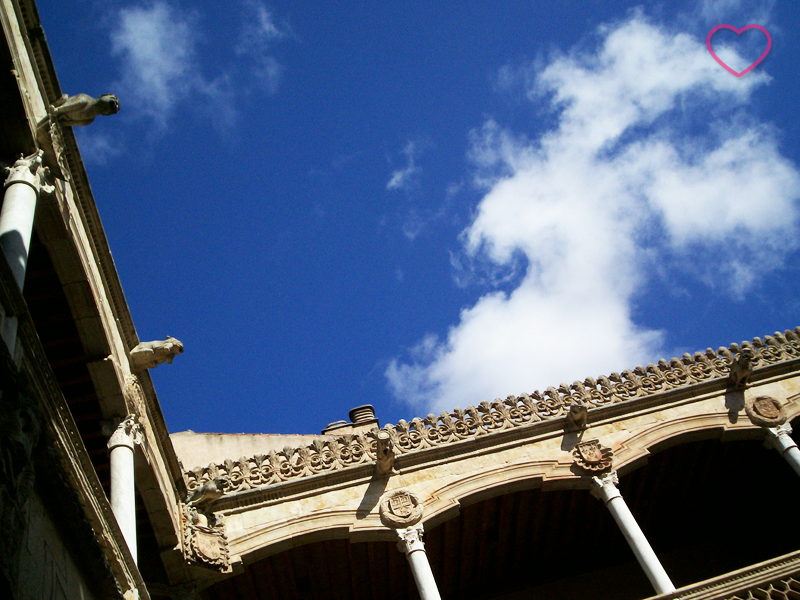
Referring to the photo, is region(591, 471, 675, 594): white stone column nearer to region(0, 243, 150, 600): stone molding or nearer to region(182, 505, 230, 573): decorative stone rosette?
region(182, 505, 230, 573): decorative stone rosette

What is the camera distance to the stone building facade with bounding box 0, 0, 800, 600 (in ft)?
19.0

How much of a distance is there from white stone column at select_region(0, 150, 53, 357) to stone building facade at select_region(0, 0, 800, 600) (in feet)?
0.08

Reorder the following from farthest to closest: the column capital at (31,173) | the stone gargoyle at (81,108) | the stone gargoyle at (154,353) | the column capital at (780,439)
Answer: the column capital at (780,439), the stone gargoyle at (154,353), the stone gargoyle at (81,108), the column capital at (31,173)

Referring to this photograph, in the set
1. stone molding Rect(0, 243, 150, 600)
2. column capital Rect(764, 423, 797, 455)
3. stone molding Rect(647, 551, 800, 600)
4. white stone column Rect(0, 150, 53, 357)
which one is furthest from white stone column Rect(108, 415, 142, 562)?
column capital Rect(764, 423, 797, 455)

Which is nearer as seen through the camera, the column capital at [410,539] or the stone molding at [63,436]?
the stone molding at [63,436]

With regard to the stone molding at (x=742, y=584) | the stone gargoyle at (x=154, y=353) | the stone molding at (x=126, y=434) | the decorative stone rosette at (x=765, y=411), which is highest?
the stone gargoyle at (x=154, y=353)

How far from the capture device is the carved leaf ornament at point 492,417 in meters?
10.9

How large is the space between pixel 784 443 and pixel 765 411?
57 centimetres

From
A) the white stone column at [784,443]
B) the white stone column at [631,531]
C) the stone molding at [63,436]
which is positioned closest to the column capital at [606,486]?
the white stone column at [631,531]

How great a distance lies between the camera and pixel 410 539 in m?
10.3

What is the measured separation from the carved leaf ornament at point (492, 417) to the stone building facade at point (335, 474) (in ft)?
0.11

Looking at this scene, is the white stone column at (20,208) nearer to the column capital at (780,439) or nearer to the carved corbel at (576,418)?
the carved corbel at (576,418)

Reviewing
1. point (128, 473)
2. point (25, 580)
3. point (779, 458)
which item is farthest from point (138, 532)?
point (779, 458)

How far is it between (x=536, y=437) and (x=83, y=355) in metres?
6.66
